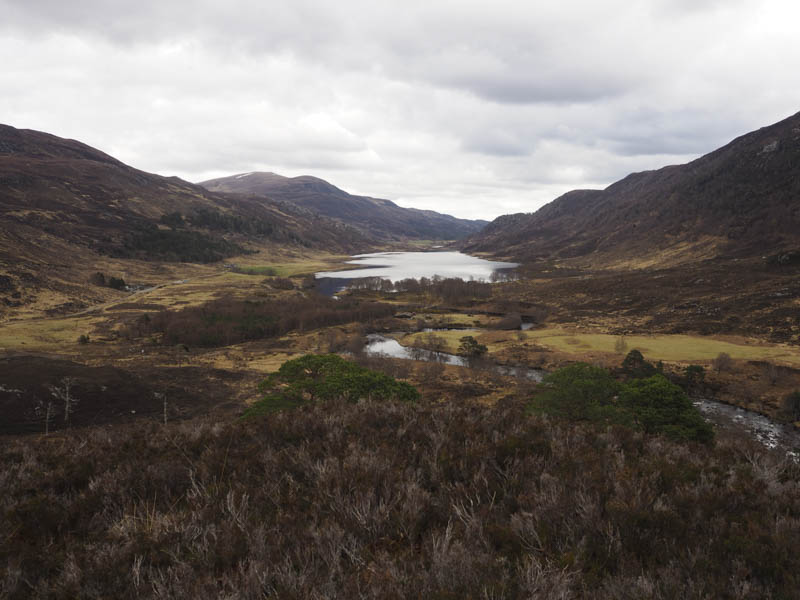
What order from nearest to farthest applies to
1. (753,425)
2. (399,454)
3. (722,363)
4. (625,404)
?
1. (399,454)
2. (625,404)
3. (753,425)
4. (722,363)

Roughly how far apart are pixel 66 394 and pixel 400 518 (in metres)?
42.6

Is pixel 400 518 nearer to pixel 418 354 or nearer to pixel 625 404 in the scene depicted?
pixel 625 404

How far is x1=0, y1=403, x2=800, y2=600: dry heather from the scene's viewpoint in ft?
12.5

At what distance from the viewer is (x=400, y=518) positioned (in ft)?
16.5

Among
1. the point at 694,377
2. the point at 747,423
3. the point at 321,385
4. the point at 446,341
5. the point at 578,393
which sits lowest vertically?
the point at 747,423

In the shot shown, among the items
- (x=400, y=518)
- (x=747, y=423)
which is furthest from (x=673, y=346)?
(x=400, y=518)

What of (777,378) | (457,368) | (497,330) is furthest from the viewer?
(497,330)

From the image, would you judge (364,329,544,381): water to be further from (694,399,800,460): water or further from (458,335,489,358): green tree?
(694,399,800,460): water

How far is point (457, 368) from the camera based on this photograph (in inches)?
2212

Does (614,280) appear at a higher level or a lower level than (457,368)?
higher

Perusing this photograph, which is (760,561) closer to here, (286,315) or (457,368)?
(457,368)

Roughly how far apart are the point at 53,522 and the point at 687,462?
10.1 metres

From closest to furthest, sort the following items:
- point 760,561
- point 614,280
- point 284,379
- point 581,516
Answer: point 760,561
point 581,516
point 284,379
point 614,280

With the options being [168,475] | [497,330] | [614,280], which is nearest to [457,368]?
[497,330]
